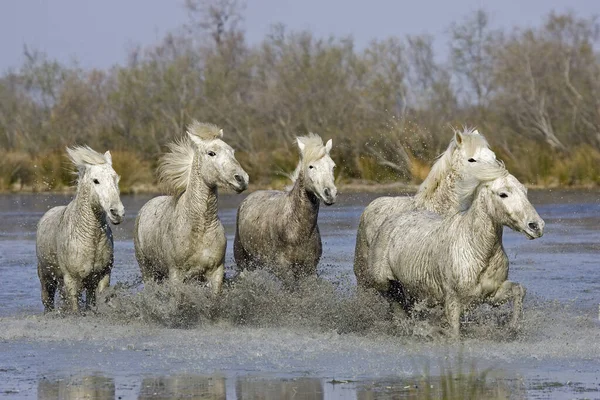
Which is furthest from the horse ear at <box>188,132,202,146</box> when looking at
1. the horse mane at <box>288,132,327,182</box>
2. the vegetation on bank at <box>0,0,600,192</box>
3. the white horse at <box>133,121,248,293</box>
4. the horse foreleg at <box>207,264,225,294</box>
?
the vegetation on bank at <box>0,0,600,192</box>

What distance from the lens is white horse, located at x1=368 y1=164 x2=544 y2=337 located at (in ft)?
30.5

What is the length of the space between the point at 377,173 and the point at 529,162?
4.38 meters

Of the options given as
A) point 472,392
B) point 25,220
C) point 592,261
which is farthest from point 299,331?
point 25,220

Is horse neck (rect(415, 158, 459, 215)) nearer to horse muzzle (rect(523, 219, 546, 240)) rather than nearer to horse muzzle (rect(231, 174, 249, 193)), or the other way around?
horse muzzle (rect(231, 174, 249, 193))

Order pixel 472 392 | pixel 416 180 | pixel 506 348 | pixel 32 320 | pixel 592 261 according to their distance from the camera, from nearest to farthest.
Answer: pixel 472 392 → pixel 506 348 → pixel 32 320 → pixel 592 261 → pixel 416 180

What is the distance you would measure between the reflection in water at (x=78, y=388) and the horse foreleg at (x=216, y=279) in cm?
277

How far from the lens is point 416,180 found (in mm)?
32906

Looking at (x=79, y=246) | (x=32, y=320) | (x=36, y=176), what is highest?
(x=79, y=246)

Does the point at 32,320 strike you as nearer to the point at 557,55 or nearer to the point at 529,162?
the point at 529,162

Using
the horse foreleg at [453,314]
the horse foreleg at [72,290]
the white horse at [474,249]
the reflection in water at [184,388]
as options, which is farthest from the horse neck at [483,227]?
the horse foreleg at [72,290]

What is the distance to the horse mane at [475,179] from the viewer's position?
9391mm

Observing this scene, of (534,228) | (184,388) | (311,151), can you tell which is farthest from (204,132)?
(184,388)

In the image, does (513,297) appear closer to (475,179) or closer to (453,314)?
(453,314)

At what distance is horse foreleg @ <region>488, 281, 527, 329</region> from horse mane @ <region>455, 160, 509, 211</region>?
752mm
